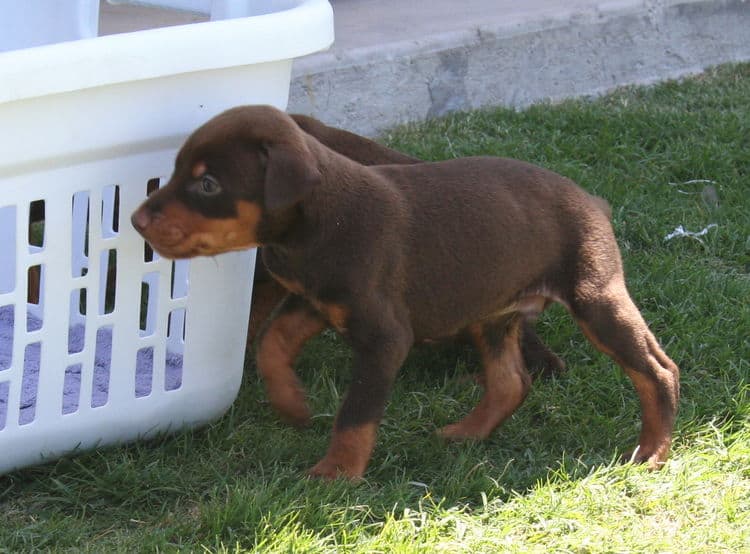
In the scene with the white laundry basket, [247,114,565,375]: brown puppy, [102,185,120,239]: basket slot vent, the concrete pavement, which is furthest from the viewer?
the concrete pavement

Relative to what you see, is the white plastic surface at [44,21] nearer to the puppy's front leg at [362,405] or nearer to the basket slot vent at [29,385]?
the basket slot vent at [29,385]

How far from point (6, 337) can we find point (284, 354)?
91 centimetres

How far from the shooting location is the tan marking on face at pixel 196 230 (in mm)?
2914

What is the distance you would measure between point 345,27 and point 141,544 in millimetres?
4154

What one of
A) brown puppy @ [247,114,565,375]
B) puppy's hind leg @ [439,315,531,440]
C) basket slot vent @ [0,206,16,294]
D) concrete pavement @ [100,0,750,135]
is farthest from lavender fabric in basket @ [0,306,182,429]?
concrete pavement @ [100,0,750,135]

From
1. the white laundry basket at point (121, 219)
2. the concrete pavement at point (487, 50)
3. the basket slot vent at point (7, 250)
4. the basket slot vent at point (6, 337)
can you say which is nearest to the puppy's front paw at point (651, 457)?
the white laundry basket at point (121, 219)

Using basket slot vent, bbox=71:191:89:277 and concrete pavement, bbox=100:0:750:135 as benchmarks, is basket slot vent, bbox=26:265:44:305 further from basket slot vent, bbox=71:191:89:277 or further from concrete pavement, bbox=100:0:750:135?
concrete pavement, bbox=100:0:750:135

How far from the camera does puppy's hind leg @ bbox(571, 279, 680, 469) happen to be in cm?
336

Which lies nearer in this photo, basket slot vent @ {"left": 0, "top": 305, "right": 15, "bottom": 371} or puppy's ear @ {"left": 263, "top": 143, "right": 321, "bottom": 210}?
puppy's ear @ {"left": 263, "top": 143, "right": 321, "bottom": 210}

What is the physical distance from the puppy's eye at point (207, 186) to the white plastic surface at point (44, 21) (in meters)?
1.59

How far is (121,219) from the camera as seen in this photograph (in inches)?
A: 124

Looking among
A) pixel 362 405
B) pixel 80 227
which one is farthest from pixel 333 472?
pixel 80 227

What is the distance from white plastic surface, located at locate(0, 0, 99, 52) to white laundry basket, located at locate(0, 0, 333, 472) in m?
0.98

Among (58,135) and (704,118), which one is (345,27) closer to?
(704,118)
